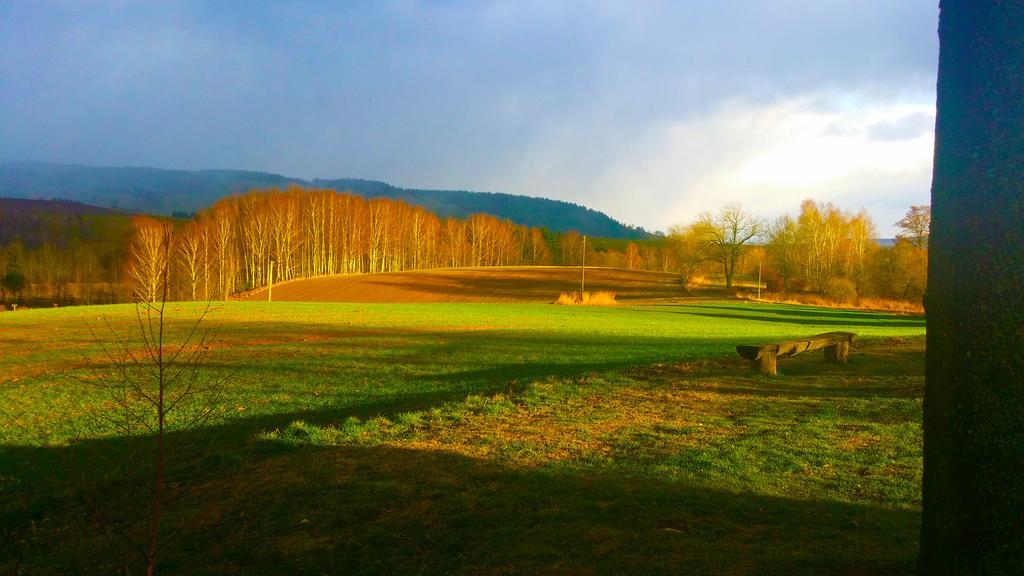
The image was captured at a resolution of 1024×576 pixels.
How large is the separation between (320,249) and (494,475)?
95.8m

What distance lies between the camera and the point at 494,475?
232 inches

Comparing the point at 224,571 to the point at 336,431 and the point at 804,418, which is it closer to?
the point at 336,431

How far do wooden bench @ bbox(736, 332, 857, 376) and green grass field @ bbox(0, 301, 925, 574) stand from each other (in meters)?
0.38

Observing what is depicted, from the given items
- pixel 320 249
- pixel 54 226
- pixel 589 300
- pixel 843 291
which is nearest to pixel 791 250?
pixel 843 291

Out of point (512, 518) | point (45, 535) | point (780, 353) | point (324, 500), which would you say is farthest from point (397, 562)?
point (780, 353)

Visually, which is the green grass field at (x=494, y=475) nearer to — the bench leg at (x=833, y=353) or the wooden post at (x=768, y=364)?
the wooden post at (x=768, y=364)

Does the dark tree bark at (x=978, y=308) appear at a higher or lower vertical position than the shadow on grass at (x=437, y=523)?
higher

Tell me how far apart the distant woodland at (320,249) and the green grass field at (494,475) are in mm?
50948

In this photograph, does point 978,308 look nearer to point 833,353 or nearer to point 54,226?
point 833,353

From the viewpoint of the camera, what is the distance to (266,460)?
683 centimetres

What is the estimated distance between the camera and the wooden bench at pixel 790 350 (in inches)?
477

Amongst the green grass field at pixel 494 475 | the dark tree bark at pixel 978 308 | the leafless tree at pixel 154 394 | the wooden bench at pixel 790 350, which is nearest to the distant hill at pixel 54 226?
the leafless tree at pixel 154 394

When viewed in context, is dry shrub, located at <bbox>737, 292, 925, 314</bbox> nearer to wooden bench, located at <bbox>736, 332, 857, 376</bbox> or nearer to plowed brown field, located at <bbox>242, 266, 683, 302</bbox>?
plowed brown field, located at <bbox>242, 266, 683, 302</bbox>

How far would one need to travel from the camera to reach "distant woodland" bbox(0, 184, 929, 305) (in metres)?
69.2
